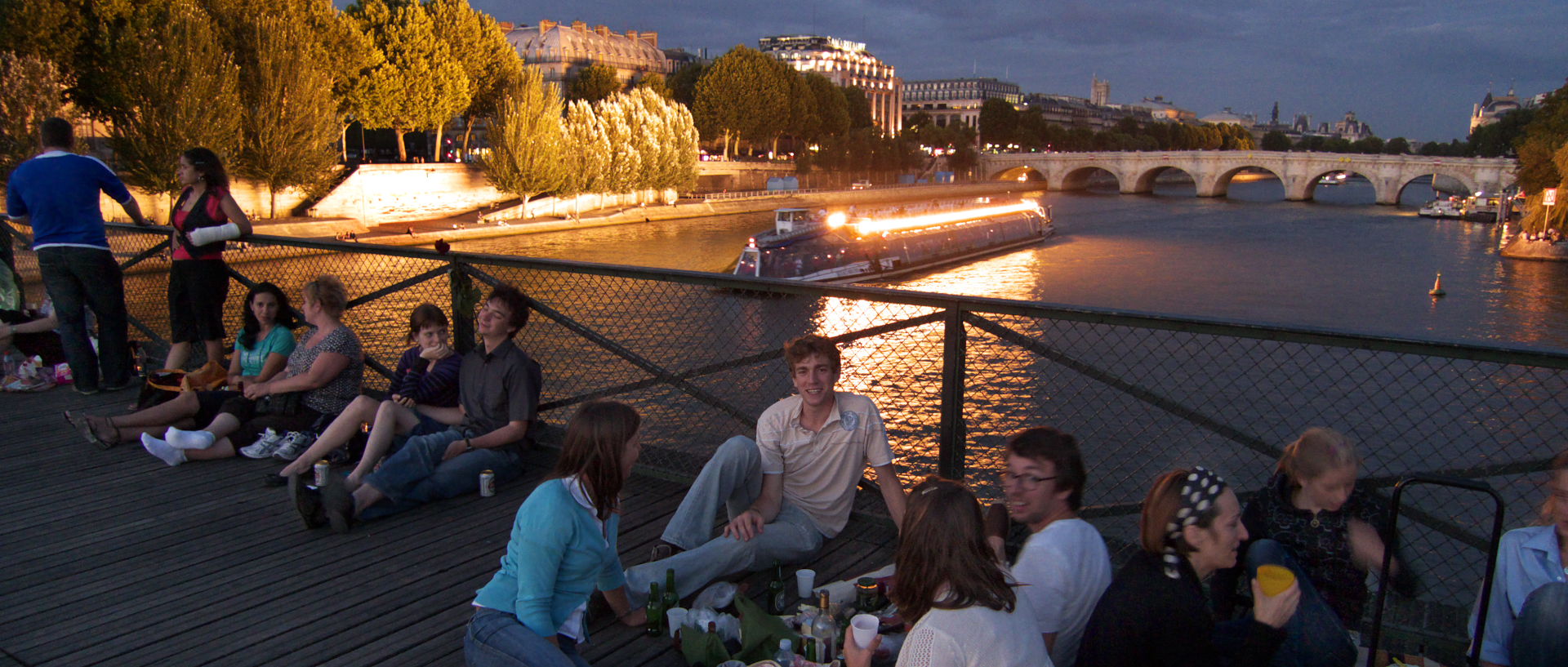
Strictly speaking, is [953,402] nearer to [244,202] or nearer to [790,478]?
[790,478]

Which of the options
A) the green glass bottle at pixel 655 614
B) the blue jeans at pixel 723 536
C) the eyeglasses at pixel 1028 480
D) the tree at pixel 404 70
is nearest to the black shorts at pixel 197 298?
the blue jeans at pixel 723 536

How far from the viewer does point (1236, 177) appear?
5822 inches

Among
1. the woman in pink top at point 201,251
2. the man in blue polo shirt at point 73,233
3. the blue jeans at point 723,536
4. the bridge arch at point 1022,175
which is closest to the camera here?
the blue jeans at point 723,536

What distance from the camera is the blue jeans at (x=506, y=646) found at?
3068mm

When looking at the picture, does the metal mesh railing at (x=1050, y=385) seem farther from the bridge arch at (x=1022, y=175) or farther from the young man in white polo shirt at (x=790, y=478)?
the bridge arch at (x=1022, y=175)

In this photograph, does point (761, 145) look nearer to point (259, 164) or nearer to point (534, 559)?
point (259, 164)

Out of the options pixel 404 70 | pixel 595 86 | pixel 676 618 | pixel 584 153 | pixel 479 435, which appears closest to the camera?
pixel 676 618

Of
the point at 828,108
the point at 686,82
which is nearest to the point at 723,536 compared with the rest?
the point at 828,108

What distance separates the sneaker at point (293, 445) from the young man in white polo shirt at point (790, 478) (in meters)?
2.76

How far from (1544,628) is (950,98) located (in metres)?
195

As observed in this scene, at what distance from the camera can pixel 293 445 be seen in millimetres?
5730

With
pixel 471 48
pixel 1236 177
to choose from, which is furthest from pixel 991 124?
pixel 471 48

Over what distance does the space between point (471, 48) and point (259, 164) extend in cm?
1466

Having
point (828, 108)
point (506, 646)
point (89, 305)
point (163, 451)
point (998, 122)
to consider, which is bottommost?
point (163, 451)
